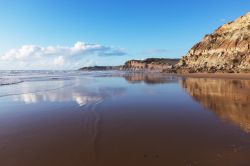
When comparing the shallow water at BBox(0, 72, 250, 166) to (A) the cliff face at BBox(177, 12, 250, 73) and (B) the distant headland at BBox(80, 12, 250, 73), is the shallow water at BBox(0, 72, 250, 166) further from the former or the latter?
(A) the cliff face at BBox(177, 12, 250, 73)

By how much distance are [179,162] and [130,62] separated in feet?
529

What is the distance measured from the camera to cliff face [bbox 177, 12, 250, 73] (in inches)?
1716

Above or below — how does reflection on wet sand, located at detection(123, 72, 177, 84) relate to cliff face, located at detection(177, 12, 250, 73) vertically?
below

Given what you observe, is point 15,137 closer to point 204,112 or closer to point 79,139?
point 79,139

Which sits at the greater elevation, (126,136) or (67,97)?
(67,97)

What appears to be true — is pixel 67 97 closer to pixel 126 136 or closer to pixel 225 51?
pixel 126 136

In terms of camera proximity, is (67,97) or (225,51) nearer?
(67,97)

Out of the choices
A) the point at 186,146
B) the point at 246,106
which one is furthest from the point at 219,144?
the point at 246,106

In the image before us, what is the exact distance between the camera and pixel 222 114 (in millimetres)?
10156

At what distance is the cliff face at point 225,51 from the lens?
43.6 meters

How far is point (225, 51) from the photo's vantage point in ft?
162

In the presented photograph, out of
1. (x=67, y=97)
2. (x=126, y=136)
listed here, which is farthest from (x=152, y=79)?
(x=126, y=136)

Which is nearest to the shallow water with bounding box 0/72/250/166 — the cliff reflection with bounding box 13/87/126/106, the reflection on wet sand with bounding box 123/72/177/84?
the cliff reflection with bounding box 13/87/126/106

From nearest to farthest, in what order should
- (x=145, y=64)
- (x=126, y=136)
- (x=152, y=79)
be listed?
(x=126, y=136)
(x=152, y=79)
(x=145, y=64)
